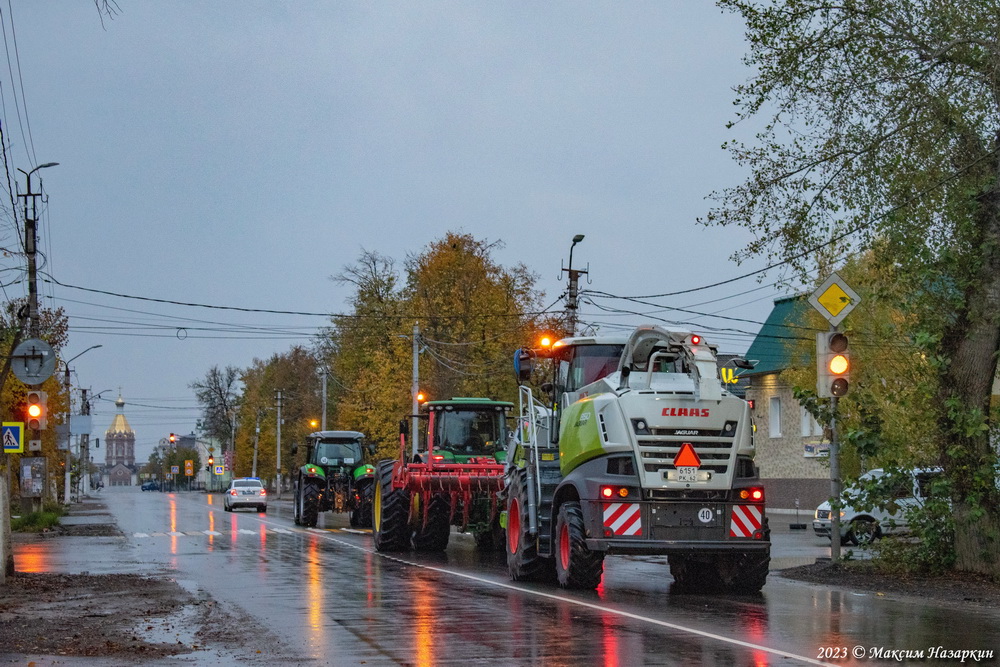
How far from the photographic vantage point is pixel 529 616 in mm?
13062

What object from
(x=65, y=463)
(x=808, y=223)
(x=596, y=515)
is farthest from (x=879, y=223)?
(x=65, y=463)

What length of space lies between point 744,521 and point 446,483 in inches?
349

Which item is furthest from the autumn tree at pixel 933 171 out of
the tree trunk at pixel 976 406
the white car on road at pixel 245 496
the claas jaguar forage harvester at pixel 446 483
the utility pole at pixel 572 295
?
the white car on road at pixel 245 496

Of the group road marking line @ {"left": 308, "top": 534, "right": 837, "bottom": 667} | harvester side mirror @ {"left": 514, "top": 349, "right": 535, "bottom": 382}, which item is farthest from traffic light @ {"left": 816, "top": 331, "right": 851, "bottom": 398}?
road marking line @ {"left": 308, "top": 534, "right": 837, "bottom": 667}

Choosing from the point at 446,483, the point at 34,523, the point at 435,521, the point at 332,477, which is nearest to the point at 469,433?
the point at 435,521

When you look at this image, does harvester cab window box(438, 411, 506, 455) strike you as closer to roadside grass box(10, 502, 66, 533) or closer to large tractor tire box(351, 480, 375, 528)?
large tractor tire box(351, 480, 375, 528)

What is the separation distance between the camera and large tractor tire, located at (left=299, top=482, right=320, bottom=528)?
125 feet

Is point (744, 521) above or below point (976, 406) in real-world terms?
below

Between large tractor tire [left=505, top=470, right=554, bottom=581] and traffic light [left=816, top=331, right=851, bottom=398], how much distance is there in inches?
185

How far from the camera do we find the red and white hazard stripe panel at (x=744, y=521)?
15.6 m

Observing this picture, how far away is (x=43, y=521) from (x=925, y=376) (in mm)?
27532

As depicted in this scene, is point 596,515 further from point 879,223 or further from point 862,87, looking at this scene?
point 862,87

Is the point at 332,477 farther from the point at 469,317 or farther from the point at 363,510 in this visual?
the point at 469,317

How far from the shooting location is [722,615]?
1341cm
